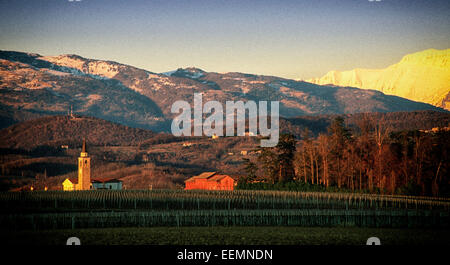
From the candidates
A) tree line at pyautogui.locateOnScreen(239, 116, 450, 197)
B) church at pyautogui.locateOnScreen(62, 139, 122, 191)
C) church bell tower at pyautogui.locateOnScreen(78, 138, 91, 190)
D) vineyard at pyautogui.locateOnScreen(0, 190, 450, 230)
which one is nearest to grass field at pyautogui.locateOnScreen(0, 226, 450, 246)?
vineyard at pyautogui.locateOnScreen(0, 190, 450, 230)

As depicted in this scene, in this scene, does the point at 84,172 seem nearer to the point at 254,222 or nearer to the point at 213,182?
the point at 213,182

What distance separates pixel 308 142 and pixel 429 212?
4925cm

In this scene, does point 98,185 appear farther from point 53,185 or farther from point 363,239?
point 363,239

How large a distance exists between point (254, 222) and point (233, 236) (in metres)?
14.6

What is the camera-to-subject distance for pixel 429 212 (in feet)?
213

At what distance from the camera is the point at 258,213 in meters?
71.7

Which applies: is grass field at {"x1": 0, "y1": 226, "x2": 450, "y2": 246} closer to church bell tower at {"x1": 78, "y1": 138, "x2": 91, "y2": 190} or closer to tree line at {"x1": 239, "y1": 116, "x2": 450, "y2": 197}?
tree line at {"x1": 239, "y1": 116, "x2": 450, "y2": 197}

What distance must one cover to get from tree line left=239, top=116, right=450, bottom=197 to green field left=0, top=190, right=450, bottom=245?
300 inches

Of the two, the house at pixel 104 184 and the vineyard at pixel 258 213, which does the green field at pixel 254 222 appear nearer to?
the vineyard at pixel 258 213

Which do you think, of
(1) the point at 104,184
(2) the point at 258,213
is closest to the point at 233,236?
(2) the point at 258,213

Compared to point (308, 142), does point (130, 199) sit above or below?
below

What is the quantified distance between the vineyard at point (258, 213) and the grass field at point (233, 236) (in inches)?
195

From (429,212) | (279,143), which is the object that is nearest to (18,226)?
(429,212)
